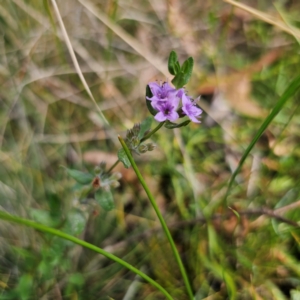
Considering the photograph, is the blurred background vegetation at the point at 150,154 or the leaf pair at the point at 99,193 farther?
the blurred background vegetation at the point at 150,154

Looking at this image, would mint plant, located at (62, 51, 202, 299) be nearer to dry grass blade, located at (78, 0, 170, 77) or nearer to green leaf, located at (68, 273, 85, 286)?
green leaf, located at (68, 273, 85, 286)

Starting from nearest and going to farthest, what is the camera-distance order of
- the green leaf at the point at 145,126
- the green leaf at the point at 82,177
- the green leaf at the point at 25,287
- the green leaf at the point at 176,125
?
Result: the green leaf at the point at 176,125 → the green leaf at the point at 145,126 → the green leaf at the point at 82,177 → the green leaf at the point at 25,287

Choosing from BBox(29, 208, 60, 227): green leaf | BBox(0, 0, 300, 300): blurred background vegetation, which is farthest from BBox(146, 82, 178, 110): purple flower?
BBox(29, 208, 60, 227): green leaf

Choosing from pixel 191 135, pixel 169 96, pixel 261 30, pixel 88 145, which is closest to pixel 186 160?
pixel 191 135

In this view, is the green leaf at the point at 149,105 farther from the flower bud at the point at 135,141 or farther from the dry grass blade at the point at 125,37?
the dry grass blade at the point at 125,37

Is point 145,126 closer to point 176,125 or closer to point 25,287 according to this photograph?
point 176,125

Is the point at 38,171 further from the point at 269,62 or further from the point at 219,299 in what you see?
the point at 269,62

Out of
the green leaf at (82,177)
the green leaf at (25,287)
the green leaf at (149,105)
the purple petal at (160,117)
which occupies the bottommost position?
the green leaf at (25,287)

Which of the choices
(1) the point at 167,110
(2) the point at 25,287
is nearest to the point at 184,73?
(1) the point at 167,110

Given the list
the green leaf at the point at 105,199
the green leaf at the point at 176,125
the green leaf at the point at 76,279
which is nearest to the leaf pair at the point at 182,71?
the green leaf at the point at 176,125
